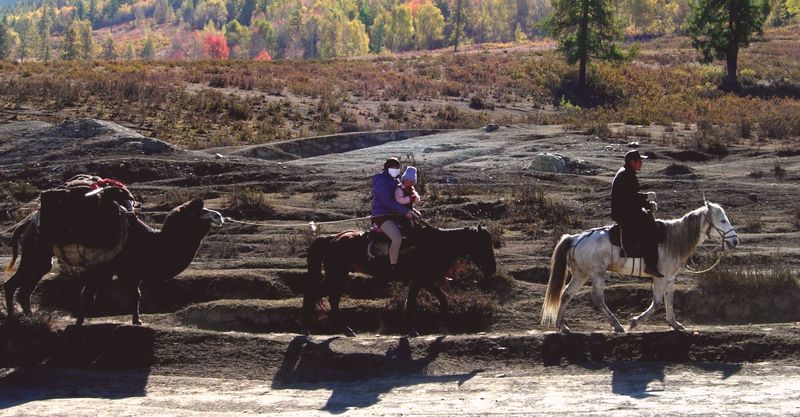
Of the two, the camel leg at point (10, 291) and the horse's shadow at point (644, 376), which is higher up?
the camel leg at point (10, 291)

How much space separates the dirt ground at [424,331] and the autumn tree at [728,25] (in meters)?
32.8

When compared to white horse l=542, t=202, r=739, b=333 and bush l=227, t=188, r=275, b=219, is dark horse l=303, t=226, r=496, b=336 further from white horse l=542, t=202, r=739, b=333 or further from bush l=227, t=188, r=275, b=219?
bush l=227, t=188, r=275, b=219

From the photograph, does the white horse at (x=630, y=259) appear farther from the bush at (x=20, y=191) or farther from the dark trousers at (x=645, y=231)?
the bush at (x=20, y=191)

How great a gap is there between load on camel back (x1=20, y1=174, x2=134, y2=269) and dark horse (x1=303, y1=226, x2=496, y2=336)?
2747 millimetres

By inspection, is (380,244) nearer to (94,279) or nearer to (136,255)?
(136,255)

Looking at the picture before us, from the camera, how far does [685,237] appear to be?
1302cm

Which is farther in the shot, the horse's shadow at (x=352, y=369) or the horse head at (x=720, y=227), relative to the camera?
the horse head at (x=720, y=227)

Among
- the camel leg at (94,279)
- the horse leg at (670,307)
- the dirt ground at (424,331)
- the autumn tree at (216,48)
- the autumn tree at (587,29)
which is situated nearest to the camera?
the dirt ground at (424,331)

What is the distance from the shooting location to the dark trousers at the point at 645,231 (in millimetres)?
12820

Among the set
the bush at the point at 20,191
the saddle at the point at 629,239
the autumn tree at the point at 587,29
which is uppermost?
the autumn tree at the point at 587,29

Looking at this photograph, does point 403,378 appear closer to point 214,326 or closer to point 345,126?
point 214,326

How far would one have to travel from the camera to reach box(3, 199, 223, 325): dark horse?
13445 millimetres

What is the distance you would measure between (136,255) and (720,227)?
798 cm

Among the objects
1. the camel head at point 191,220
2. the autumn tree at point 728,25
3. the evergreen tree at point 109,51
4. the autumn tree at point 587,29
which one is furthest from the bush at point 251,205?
the evergreen tree at point 109,51
